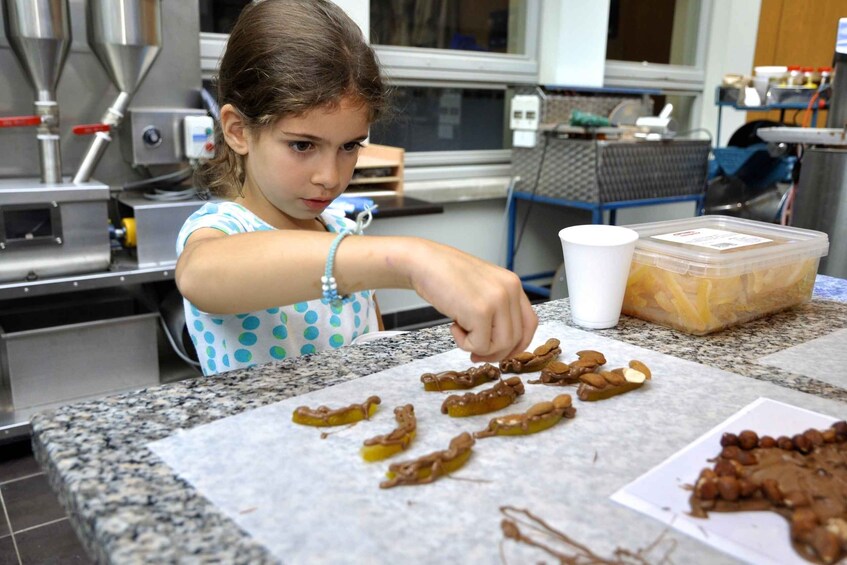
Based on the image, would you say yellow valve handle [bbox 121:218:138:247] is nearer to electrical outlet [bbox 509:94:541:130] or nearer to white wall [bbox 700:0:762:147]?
electrical outlet [bbox 509:94:541:130]

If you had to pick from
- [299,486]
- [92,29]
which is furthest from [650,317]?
[92,29]

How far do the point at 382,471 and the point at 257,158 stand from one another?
0.52m

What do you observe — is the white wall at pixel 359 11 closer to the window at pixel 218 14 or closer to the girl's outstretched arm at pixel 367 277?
the window at pixel 218 14

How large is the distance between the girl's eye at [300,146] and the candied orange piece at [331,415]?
369mm

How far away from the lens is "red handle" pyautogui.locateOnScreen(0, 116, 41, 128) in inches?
62.0

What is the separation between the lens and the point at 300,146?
0.86m

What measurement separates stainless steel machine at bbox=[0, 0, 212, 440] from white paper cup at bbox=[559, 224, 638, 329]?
1.18m

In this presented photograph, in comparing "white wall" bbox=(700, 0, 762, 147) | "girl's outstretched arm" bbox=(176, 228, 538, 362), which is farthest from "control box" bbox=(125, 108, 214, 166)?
"white wall" bbox=(700, 0, 762, 147)

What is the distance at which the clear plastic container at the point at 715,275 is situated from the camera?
0.89 m

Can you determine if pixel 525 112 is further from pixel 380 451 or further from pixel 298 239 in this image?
pixel 380 451

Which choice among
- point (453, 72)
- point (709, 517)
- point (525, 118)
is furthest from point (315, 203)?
point (453, 72)

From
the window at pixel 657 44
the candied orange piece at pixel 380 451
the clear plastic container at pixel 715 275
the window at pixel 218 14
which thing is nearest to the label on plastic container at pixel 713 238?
the clear plastic container at pixel 715 275

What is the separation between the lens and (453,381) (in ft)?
2.30

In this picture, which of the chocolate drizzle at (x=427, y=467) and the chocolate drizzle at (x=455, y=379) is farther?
the chocolate drizzle at (x=455, y=379)
